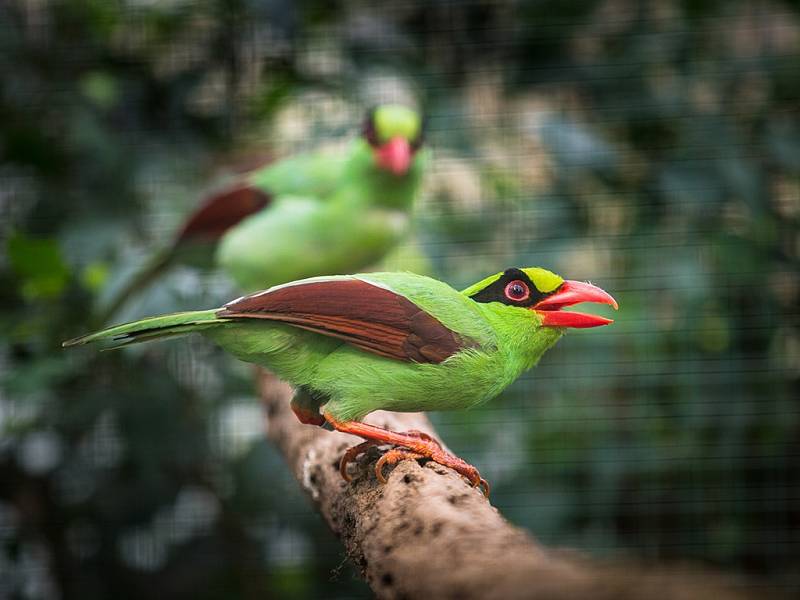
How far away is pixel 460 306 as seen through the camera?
0.80m

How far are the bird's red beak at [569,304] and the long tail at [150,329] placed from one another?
0.87 ft

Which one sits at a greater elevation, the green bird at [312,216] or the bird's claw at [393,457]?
the green bird at [312,216]

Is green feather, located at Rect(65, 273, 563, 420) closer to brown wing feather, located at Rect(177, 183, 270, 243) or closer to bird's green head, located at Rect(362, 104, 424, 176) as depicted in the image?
bird's green head, located at Rect(362, 104, 424, 176)

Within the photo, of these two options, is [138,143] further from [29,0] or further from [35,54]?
Result: [29,0]

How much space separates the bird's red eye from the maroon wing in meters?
0.06

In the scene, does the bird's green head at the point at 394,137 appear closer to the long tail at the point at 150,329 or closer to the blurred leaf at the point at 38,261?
the blurred leaf at the point at 38,261

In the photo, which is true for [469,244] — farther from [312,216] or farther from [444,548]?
[444,548]

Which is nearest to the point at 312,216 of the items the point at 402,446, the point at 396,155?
the point at 396,155

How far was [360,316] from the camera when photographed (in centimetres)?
77

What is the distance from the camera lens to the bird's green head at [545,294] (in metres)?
0.76

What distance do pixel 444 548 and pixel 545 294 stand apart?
0.25m

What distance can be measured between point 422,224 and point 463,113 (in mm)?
280

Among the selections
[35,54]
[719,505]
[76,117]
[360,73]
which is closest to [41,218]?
[76,117]

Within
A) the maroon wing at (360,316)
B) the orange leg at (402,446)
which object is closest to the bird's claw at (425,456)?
the orange leg at (402,446)
